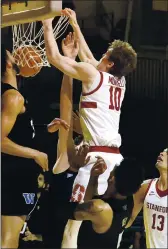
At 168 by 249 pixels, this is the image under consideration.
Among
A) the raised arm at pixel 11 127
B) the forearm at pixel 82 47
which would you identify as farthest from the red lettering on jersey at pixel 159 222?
the forearm at pixel 82 47

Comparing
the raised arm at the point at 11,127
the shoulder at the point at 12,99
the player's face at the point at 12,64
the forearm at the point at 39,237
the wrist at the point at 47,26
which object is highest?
the wrist at the point at 47,26

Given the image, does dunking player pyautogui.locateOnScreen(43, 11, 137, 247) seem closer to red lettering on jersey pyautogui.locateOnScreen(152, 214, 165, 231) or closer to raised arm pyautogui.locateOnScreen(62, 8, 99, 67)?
raised arm pyautogui.locateOnScreen(62, 8, 99, 67)

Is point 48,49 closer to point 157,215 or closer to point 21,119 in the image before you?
point 21,119

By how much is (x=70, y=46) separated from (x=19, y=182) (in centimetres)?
80

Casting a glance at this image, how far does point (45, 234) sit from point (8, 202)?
0.26m

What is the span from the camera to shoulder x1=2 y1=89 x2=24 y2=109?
11.4 feet

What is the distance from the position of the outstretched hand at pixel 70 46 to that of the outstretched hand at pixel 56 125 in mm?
363

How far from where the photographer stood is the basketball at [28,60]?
3.50 metres

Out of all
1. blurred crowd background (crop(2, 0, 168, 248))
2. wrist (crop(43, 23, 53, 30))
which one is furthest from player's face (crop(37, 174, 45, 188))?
wrist (crop(43, 23, 53, 30))

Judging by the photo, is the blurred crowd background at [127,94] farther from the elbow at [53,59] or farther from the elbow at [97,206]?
the elbow at [97,206]

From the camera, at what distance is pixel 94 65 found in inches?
140

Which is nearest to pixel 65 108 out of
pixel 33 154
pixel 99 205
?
pixel 33 154

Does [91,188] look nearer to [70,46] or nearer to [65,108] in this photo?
[65,108]

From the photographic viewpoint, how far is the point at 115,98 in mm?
3580
